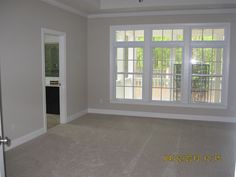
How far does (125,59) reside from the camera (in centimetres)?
707

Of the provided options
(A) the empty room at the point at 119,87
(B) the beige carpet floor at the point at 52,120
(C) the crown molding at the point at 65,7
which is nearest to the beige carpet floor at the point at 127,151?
(A) the empty room at the point at 119,87

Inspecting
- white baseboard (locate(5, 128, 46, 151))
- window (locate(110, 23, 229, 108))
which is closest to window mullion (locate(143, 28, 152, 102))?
window (locate(110, 23, 229, 108))

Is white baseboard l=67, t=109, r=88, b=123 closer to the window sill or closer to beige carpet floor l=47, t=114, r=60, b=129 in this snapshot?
beige carpet floor l=47, t=114, r=60, b=129

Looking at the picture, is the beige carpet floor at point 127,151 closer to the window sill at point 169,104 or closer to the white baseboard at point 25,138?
the white baseboard at point 25,138

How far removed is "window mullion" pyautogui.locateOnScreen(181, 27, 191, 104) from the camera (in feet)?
21.1

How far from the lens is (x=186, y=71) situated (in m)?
6.52

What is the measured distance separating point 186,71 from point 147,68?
3.41 feet

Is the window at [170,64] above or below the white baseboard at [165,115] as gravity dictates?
above

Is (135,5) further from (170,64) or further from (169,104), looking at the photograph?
(169,104)

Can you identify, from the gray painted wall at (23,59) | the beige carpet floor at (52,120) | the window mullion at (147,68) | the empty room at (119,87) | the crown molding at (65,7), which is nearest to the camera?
the empty room at (119,87)

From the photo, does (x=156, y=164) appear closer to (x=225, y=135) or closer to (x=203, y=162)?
(x=203, y=162)

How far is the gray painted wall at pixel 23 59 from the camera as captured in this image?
163 inches

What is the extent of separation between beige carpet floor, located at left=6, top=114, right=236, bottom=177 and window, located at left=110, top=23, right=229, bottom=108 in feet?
3.00

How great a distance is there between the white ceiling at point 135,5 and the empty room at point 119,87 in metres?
0.02
